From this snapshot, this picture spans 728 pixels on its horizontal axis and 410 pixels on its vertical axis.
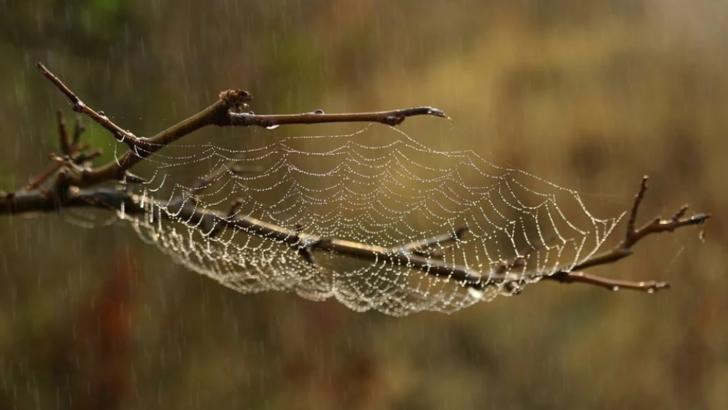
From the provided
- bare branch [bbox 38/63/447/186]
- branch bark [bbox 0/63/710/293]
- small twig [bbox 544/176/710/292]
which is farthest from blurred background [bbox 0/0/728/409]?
bare branch [bbox 38/63/447/186]

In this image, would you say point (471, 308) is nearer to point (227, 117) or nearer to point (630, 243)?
point (630, 243)

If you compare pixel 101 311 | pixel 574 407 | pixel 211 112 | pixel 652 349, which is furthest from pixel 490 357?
pixel 211 112

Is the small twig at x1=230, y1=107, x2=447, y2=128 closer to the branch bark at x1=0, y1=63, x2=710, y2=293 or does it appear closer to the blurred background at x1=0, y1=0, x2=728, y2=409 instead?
the branch bark at x1=0, y1=63, x2=710, y2=293

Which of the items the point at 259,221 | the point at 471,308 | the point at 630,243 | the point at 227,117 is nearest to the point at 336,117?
the point at 227,117

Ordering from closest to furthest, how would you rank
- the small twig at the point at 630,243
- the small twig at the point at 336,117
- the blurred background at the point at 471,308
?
the small twig at the point at 336,117, the small twig at the point at 630,243, the blurred background at the point at 471,308

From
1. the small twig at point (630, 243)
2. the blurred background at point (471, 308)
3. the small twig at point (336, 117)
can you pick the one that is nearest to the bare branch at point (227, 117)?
the small twig at point (336, 117)

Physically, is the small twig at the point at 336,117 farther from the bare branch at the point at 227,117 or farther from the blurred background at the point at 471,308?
the blurred background at the point at 471,308

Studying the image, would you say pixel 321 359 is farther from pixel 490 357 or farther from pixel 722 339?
pixel 722 339

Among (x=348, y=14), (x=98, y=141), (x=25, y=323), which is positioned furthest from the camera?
(x=348, y=14)

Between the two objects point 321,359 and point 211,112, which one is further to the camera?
point 321,359
